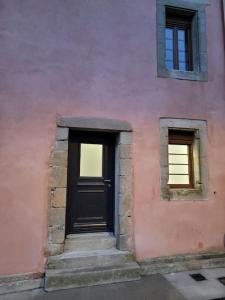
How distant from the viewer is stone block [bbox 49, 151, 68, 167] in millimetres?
3006

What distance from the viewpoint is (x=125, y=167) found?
3.24 m

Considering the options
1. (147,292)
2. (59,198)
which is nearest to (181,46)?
(59,198)

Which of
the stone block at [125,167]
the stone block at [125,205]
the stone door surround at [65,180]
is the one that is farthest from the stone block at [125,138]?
the stone block at [125,205]

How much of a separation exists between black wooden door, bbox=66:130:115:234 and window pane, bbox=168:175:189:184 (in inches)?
38.2

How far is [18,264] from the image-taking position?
275cm

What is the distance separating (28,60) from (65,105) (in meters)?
0.81

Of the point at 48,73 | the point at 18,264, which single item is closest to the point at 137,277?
the point at 18,264

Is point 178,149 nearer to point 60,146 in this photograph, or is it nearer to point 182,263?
point 182,263

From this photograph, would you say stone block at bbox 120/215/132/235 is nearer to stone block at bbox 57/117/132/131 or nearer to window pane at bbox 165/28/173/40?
stone block at bbox 57/117/132/131

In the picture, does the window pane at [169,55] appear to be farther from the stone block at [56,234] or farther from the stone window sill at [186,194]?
the stone block at [56,234]

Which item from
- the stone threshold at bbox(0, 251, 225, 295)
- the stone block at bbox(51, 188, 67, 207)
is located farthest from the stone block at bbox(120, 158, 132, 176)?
the stone threshold at bbox(0, 251, 225, 295)

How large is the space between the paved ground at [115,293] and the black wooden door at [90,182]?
850mm

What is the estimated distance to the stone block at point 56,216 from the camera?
2908 millimetres

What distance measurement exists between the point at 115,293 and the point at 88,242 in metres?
0.78
